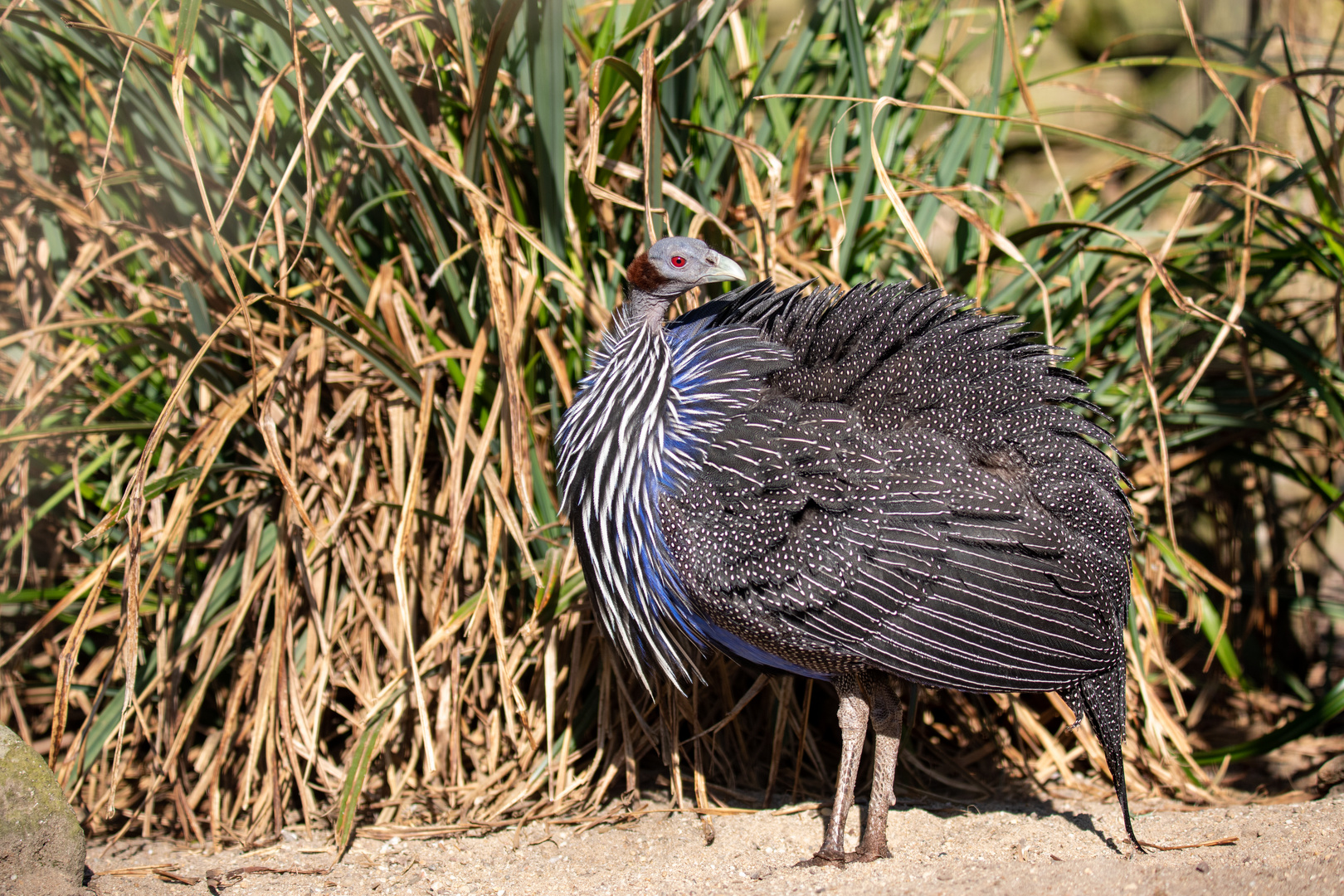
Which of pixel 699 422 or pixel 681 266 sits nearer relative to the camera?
pixel 699 422

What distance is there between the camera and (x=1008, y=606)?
235 cm

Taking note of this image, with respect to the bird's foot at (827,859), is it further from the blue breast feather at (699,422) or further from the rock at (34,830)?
the rock at (34,830)

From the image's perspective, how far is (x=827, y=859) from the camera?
2.53 metres

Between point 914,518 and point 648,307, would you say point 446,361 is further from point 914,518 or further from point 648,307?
point 914,518

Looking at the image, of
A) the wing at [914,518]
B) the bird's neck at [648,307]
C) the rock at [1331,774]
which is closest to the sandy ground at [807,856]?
the rock at [1331,774]

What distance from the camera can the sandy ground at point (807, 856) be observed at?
226cm

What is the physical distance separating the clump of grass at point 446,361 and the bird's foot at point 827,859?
38cm

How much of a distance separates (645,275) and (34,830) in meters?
1.96

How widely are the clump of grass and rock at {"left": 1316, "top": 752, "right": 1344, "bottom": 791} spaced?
139 millimetres

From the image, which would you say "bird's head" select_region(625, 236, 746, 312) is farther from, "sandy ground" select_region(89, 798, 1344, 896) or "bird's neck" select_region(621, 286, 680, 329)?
"sandy ground" select_region(89, 798, 1344, 896)

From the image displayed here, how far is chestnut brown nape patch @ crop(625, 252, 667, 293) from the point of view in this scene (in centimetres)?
261

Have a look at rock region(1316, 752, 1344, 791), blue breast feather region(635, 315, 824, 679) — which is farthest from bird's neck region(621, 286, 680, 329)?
rock region(1316, 752, 1344, 791)

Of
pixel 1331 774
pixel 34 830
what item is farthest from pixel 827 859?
pixel 34 830

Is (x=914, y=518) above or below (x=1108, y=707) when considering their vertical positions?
above
